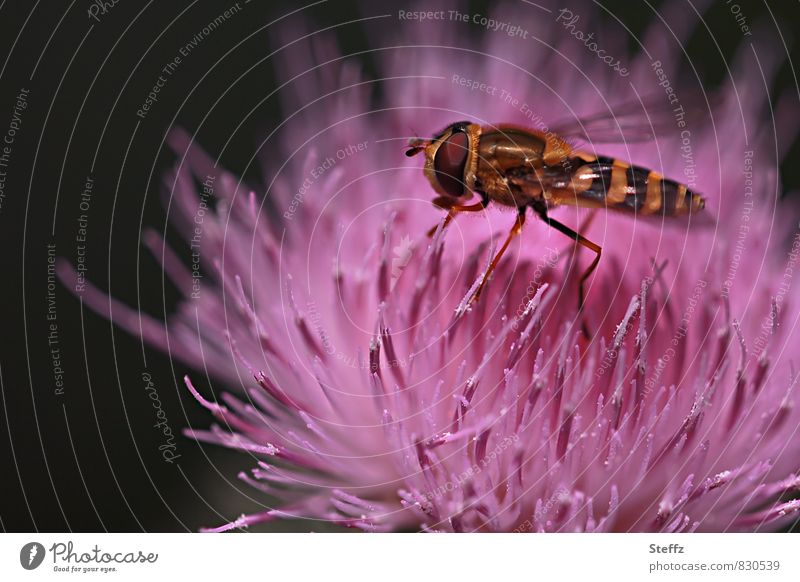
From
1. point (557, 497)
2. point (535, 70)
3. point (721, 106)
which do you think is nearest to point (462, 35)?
point (535, 70)

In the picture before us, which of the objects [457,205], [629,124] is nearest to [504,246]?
[457,205]

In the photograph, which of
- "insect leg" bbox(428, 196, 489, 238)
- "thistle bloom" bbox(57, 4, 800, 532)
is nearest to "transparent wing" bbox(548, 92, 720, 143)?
"thistle bloom" bbox(57, 4, 800, 532)

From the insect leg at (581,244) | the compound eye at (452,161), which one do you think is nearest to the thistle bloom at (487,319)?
the insect leg at (581,244)
